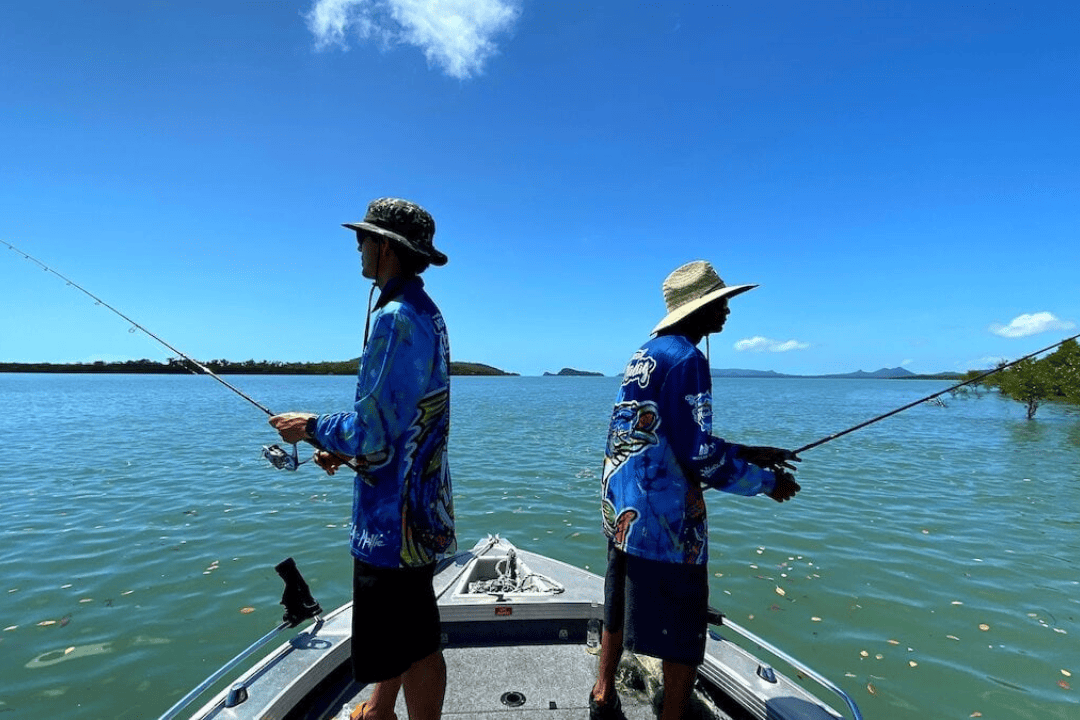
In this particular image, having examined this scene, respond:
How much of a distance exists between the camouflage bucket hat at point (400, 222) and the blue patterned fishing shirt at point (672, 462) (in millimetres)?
1337

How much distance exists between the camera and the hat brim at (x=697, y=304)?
9.45ft

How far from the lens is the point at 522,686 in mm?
4062

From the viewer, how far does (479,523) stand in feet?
36.8

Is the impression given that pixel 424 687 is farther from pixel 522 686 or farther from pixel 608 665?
pixel 522 686

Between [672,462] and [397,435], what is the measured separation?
142 centimetres

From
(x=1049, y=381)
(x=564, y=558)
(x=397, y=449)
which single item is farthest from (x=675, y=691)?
(x=1049, y=381)

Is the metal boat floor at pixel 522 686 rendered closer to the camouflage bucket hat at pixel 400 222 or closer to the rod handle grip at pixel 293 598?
the rod handle grip at pixel 293 598

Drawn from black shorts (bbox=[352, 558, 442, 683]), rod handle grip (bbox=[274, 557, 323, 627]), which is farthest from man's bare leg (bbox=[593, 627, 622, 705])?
rod handle grip (bbox=[274, 557, 323, 627])

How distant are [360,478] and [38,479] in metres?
17.5

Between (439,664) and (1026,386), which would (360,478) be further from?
(1026,386)

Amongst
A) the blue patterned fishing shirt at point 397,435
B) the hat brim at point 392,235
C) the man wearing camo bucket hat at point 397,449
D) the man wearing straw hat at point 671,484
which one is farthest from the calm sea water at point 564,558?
the hat brim at point 392,235

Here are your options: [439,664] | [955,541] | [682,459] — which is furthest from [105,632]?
[955,541]

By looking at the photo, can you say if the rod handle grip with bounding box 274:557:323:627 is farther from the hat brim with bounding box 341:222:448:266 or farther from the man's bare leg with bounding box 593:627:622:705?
the hat brim with bounding box 341:222:448:266

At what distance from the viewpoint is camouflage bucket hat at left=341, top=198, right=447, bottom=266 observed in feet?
8.48
